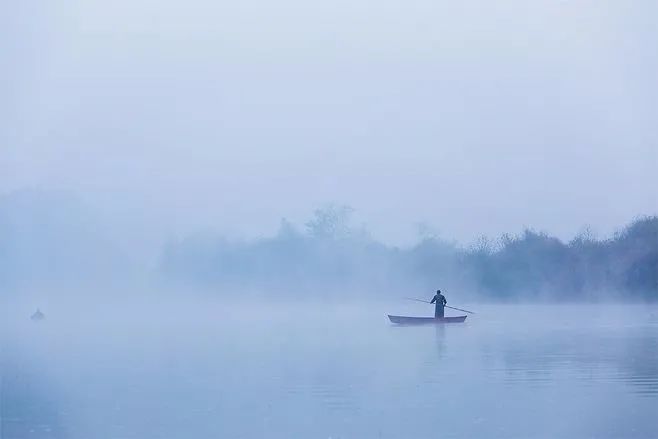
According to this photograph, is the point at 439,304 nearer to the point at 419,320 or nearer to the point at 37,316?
the point at 419,320

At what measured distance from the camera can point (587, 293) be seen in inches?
2365

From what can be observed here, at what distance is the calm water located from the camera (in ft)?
39.6

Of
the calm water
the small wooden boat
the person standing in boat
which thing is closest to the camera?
the calm water

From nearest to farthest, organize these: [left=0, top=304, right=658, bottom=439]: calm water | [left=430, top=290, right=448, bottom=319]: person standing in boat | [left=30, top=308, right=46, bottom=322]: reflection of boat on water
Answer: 1. [left=0, top=304, right=658, bottom=439]: calm water
2. [left=430, top=290, right=448, bottom=319]: person standing in boat
3. [left=30, top=308, right=46, bottom=322]: reflection of boat on water

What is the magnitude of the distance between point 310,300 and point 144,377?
178 ft

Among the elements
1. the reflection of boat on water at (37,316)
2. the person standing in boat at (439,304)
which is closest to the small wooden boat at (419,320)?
the person standing in boat at (439,304)

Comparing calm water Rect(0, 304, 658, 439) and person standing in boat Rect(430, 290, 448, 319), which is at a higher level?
person standing in boat Rect(430, 290, 448, 319)

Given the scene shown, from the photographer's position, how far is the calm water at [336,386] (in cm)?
1207

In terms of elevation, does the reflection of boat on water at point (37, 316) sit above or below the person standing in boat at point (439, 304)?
below

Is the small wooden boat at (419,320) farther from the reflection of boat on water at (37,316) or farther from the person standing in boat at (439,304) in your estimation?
the reflection of boat on water at (37,316)

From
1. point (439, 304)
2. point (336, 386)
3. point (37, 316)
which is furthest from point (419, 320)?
point (336, 386)

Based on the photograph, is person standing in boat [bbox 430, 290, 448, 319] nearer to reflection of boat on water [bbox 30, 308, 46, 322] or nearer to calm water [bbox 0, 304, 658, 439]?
calm water [bbox 0, 304, 658, 439]

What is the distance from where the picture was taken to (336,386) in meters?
16.4

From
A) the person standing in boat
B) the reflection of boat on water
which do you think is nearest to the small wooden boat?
the person standing in boat
